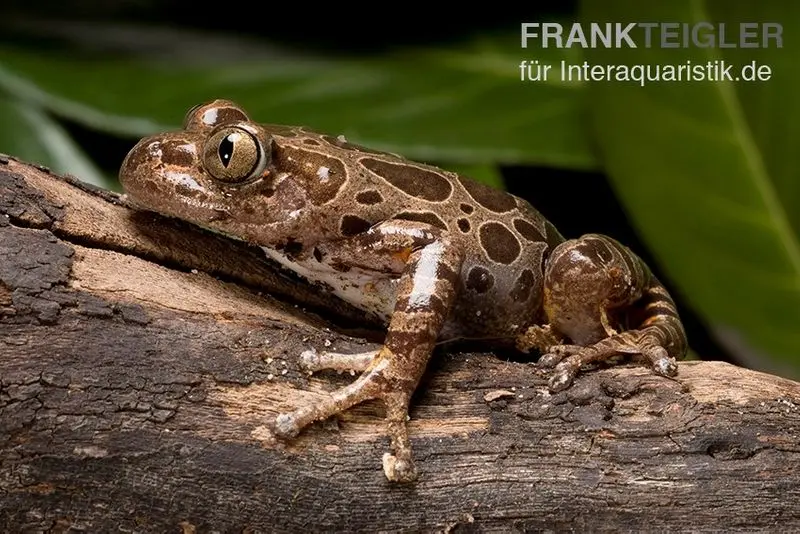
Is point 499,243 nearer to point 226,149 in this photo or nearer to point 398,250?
point 398,250

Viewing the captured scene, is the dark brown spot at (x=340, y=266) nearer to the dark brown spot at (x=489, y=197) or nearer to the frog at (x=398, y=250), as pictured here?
the frog at (x=398, y=250)

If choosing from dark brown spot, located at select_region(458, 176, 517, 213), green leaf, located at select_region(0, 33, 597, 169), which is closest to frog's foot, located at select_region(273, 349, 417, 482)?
dark brown spot, located at select_region(458, 176, 517, 213)

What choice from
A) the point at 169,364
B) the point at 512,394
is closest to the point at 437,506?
the point at 512,394

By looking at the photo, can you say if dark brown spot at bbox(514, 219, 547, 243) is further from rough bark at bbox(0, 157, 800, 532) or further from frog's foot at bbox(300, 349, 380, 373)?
frog's foot at bbox(300, 349, 380, 373)

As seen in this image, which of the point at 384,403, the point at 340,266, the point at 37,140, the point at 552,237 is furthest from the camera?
the point at 37,140

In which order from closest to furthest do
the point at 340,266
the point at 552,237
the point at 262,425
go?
the point at 262,425
the point at 340,266
the point at 552,237

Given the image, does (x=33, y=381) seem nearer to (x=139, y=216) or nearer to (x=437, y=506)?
(x=139, y=216)

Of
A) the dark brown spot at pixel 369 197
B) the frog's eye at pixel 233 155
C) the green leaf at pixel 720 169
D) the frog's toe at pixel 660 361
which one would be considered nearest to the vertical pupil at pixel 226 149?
the frog's eye at pixel 233 155

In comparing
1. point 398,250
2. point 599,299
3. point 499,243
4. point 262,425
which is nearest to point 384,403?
point 262,425
